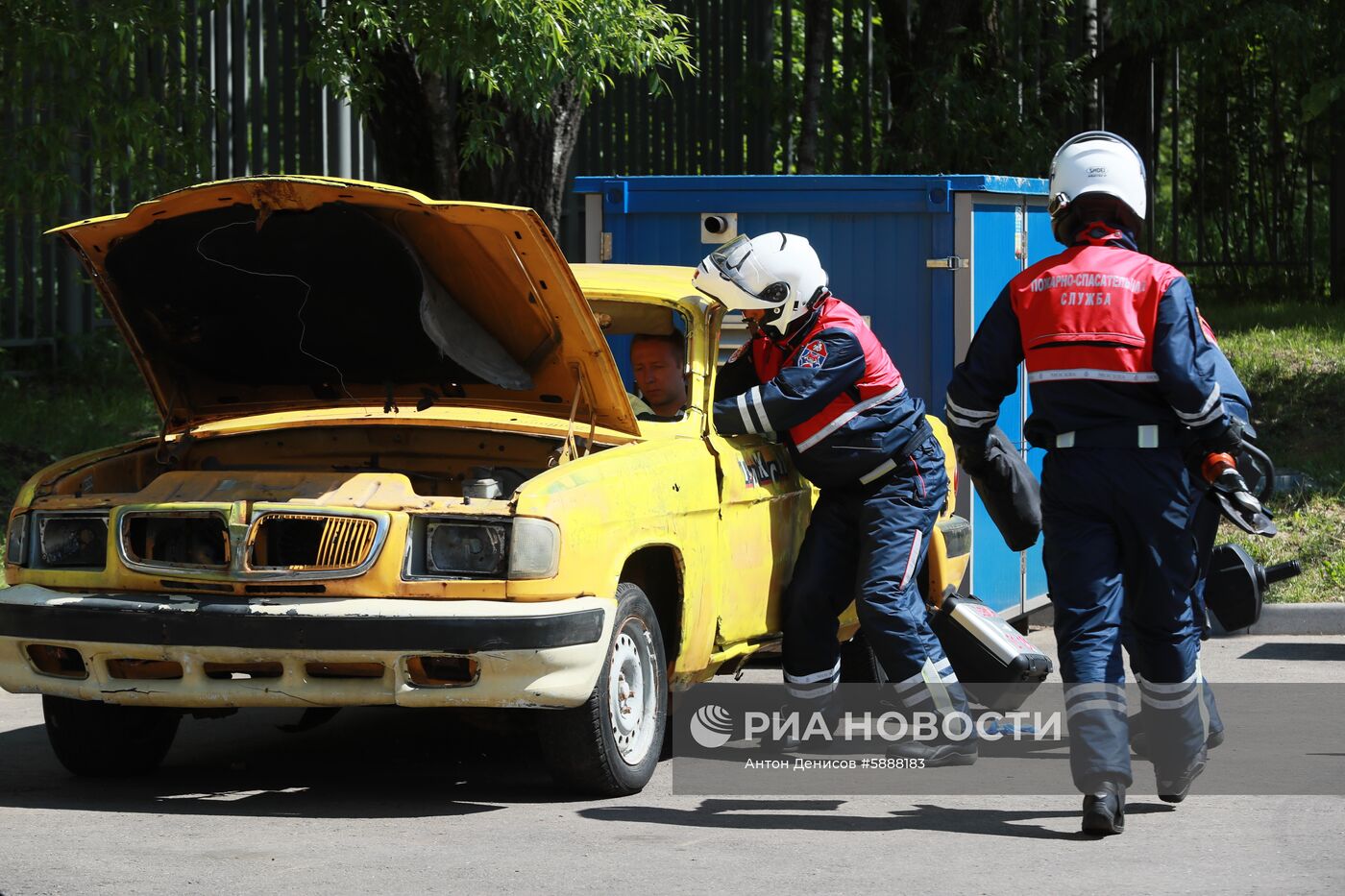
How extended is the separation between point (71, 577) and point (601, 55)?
5.36 meters

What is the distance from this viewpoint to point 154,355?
662 cm

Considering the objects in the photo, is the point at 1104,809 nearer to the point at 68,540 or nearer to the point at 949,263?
the point at 68,540

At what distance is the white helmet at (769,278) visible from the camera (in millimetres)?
6270

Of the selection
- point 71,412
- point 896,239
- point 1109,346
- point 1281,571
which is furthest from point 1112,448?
point 71,412

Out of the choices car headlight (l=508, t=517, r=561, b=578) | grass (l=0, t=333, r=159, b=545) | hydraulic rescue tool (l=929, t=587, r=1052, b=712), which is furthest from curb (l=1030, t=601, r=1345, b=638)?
grass (l=0, t=333, r=159, b=545)

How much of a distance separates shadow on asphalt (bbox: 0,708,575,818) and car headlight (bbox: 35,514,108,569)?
28.8 inches

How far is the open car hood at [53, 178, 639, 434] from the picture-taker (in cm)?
586

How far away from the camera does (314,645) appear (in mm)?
5430

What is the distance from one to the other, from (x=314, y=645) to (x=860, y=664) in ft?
9.06

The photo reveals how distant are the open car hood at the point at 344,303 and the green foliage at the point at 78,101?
3.58 m

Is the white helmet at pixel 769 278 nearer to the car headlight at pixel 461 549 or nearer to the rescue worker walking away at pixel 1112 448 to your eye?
the rescue worker walking away at pixel 1112 448

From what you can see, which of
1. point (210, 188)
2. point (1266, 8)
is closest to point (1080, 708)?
point (210, 188)

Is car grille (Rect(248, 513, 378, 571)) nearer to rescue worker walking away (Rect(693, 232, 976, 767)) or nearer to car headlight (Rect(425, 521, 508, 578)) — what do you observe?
car headlight (Rect(425, 521, 508, 578))

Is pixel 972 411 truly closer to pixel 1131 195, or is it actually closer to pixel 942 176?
pixel 1131 195
